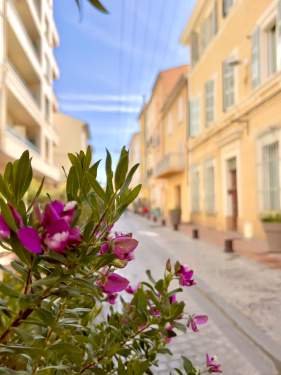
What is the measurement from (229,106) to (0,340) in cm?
1171

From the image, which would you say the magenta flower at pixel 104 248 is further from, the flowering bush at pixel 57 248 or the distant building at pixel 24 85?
the distant building at pixel 24 85

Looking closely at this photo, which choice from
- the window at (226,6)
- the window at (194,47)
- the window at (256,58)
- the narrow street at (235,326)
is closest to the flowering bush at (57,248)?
the narrow street at (235,326)

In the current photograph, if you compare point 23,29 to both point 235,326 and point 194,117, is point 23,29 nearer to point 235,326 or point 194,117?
point 194,117

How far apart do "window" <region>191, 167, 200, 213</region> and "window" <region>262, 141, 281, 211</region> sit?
6561mm

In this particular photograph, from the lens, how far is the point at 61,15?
1041 millimetres

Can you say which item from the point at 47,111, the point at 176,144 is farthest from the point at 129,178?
the point at 176,144

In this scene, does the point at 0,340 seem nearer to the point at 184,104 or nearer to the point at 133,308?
the point at 133,308

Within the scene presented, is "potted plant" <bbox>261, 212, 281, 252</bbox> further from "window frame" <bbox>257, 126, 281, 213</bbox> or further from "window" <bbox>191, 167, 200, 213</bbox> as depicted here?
"window" <bbox>191, 167, 200, 213</bbox>

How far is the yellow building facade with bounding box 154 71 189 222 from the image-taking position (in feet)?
59.1

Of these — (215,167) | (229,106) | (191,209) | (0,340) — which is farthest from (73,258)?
(191,209)

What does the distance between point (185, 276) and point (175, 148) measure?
19.4 meters

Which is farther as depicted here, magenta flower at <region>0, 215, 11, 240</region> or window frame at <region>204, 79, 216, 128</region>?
window frame at <region>204, 79, 216, 128</region>

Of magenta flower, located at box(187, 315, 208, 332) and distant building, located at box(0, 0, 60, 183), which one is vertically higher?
distant building, located at box(0, 0, 60, 183)

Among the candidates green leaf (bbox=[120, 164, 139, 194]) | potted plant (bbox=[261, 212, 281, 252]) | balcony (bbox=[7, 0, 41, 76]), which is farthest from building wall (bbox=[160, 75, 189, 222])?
green leaf (bbox=[120, 164, 139, 194])
